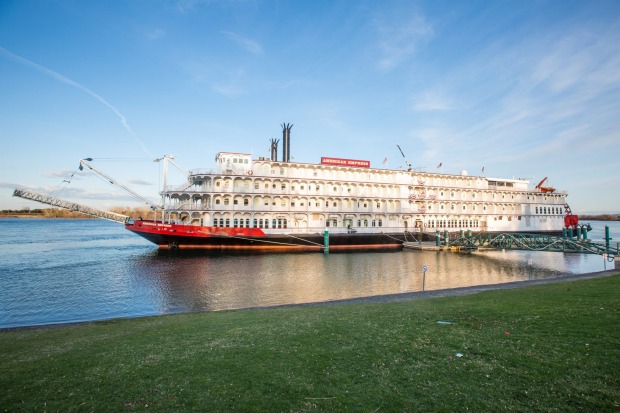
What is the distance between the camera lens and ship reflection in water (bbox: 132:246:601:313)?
20.3m

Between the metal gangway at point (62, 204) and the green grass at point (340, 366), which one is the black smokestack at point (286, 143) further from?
the green grass at point (340, 366)

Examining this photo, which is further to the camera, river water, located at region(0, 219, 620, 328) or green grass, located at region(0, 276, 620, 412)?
river water, located at region(0, 219, 620, 328)

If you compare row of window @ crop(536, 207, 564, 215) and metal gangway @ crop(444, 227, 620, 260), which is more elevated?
row of window @ crop(536, 207, 564, 215)

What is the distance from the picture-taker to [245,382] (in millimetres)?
5848

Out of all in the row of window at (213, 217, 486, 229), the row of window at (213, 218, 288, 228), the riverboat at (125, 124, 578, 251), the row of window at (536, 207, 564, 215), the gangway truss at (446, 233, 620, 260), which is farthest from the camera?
the row of window at (536, 207, 564, 215)

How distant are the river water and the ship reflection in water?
7cm

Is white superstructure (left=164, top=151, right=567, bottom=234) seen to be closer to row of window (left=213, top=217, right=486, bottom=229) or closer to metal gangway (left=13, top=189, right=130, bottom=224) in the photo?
row of window (left=213, top=217, right=486, bottom=229)

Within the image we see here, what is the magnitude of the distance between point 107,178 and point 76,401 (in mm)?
46305

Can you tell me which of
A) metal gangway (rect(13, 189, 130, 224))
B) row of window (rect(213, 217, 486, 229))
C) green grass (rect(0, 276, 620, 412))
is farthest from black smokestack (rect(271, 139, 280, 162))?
green grass (rect(0, 276, 620, 412))

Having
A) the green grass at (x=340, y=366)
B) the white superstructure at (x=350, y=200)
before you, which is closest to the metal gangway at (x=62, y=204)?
the white superstructure at (x=350, y=200)

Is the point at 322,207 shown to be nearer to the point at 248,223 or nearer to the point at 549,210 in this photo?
the point at 248,223

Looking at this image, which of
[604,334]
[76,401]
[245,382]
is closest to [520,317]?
[604,334]

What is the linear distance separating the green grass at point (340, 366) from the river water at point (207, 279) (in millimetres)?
8470

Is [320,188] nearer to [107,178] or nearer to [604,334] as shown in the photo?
[107,178]
